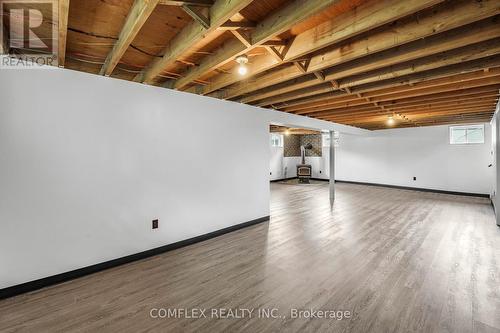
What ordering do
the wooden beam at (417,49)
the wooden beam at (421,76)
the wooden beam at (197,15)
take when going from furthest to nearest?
1. the wooden beam at (421,76)
2. the wooden beam at (417,49)
3. the wooden beam at (197,15)

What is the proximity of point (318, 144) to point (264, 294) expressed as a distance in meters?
9.79

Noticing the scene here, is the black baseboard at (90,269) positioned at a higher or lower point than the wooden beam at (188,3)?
lower

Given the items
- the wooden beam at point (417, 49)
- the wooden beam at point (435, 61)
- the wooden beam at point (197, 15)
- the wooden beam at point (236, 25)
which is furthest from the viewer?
the wooden beam at point (435, 61)

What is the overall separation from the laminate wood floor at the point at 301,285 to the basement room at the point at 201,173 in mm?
18

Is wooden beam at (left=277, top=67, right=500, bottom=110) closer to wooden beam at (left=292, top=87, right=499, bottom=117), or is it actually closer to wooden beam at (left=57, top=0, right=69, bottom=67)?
wooden beam at (left=292, top=87, right=499, bottom=117)

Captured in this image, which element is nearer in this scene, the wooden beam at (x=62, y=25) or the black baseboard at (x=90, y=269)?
the wooden beam at (x=62, y=25)

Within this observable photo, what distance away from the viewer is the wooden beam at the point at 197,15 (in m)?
1.57

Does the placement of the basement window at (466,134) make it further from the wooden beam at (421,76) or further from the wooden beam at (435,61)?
the wooden beam at (435,61)

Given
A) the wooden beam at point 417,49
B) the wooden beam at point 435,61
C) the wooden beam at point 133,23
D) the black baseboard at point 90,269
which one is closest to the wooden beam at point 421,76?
the wooden beam at point 435,61

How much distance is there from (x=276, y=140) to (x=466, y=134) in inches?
262

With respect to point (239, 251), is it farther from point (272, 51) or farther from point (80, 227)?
point (272, 51)

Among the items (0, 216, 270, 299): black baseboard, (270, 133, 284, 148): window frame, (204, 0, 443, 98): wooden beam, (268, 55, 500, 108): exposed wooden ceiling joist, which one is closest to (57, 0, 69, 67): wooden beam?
(204, 0, 443, 98): wooden beam

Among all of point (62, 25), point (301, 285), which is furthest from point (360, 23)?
point (301, 285)

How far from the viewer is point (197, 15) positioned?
160 centimetres
